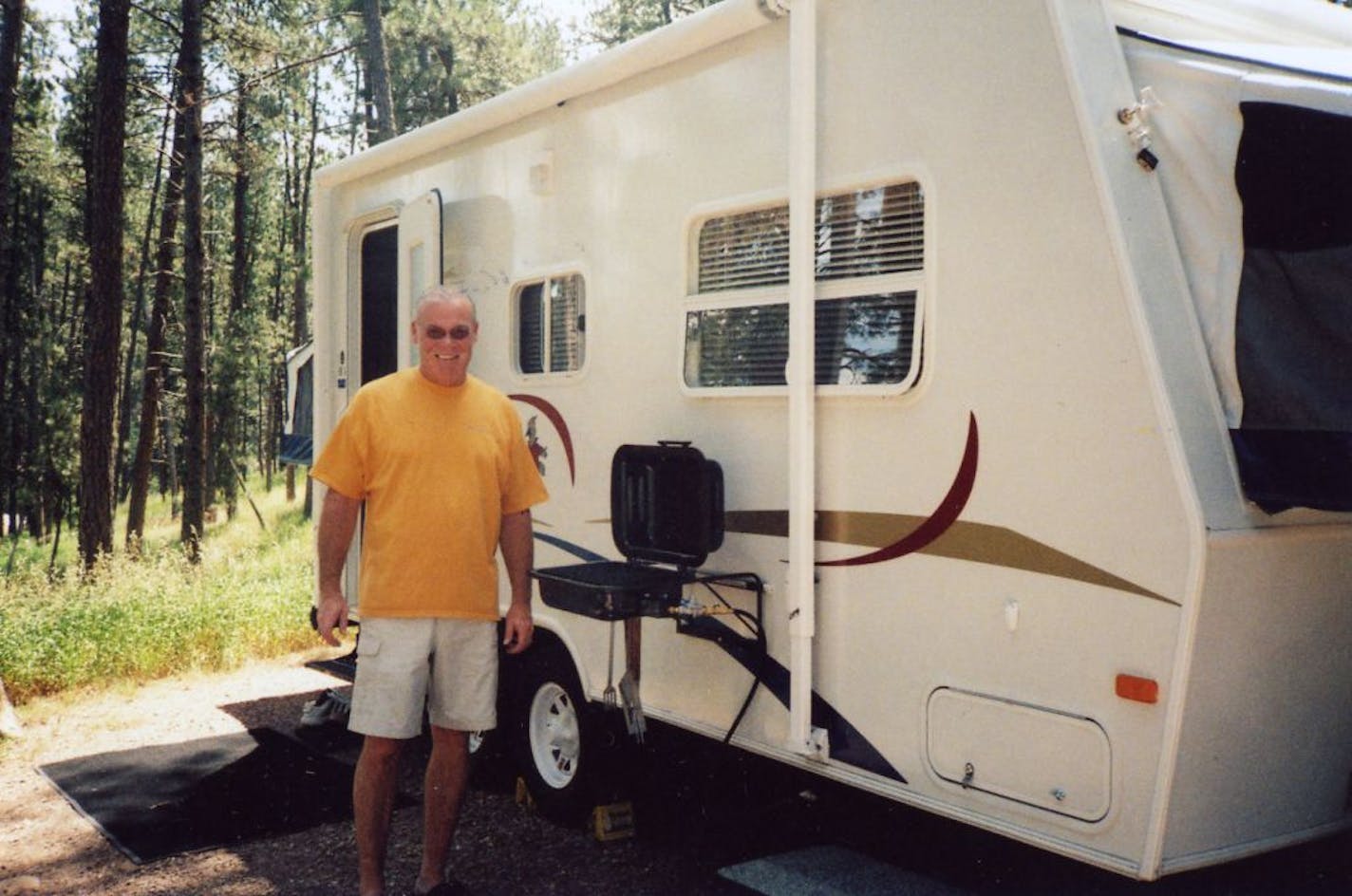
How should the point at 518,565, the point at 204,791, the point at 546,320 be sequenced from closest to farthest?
the point at 518,565 → the point at 546,320 → the point at 204,791

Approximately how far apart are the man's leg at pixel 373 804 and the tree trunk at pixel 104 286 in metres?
7.39

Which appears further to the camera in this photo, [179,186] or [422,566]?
[179,186]

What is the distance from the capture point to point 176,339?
30.4m

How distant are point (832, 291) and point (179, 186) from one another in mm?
15478

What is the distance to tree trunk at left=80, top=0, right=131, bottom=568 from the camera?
398 inches

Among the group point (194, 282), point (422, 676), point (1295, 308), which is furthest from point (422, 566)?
point (194, 282)

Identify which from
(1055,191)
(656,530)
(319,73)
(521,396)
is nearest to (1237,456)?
(1055,191)

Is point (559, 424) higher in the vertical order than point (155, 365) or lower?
lower

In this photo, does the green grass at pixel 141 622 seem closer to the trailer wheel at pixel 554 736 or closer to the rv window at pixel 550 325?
the trailer wheel at pixel 554 736

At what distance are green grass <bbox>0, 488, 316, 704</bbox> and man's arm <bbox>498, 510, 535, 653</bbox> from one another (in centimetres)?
444

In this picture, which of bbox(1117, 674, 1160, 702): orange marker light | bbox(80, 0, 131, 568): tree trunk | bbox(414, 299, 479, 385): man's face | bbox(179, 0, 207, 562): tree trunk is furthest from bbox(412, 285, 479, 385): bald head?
bbox(179, 0, 207, 562): tree trunk

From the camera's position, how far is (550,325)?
16.1ft

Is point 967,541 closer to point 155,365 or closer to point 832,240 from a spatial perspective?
point 832,240

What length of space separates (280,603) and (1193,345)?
7.23 metres
